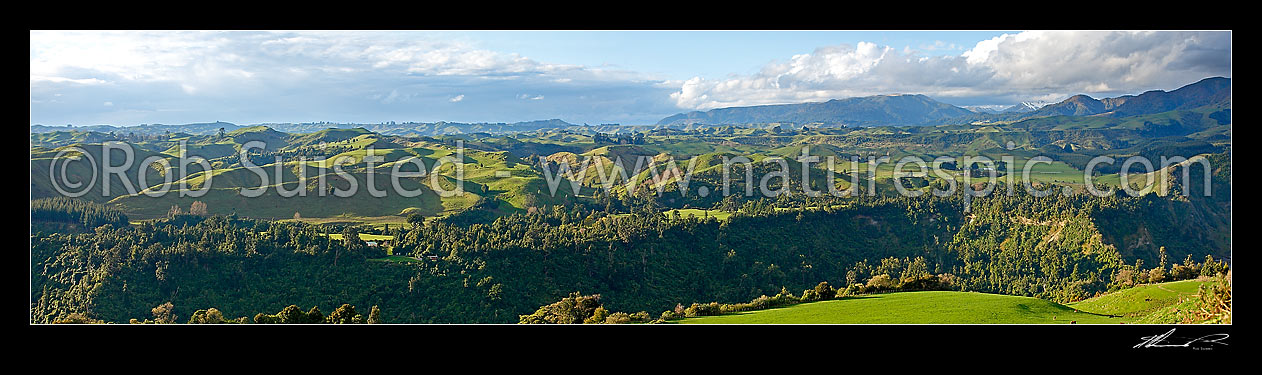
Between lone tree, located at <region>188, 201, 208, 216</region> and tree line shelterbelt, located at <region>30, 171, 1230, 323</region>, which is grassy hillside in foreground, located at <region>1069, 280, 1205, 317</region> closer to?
tree line shelterbelt, located at <region>30, 171, 1230, 323</region>

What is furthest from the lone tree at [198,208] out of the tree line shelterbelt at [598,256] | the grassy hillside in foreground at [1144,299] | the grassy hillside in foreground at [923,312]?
the grassy hillside in foreground at [1144,299]

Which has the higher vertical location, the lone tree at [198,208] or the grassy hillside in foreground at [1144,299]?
the lone tree at [198,208]

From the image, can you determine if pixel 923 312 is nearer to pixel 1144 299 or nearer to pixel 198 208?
pixel 1144 299
